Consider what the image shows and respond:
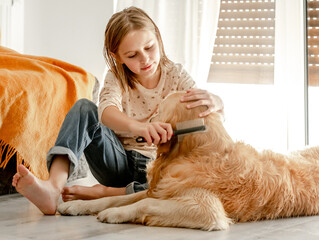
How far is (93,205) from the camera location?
1813 millimetres

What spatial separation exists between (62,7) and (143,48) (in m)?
3.09

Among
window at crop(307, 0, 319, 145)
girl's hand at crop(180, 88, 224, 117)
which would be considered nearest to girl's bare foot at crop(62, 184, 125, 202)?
girl's hand at crop(180, 88, 224, 117)

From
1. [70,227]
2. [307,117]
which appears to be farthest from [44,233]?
[307,117]

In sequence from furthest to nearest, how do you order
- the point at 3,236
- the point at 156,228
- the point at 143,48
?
1. the point at 143,48
2. the point at 156,228
3. the point at 3,236

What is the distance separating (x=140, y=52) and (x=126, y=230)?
85 cm

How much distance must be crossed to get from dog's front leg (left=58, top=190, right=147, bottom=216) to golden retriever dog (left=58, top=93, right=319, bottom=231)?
13 cm

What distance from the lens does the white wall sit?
190 inches

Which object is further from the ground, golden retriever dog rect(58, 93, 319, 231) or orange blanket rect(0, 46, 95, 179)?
orange blanket rect(0, 46, 95, 179)

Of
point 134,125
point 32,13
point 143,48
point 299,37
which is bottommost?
point 134,125

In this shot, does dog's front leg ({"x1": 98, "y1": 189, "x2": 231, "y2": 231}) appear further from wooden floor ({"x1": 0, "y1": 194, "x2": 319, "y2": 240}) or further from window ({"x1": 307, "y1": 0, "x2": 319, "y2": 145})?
window ({"x1": 307, "y1": 0, "x2": 319, "y2": 145})

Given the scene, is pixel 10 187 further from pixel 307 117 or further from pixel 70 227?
pixel 307 117

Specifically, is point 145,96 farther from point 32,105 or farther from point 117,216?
point 117,216

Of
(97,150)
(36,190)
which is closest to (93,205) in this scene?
(36,190)

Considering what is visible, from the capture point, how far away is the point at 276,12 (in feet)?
13.5
